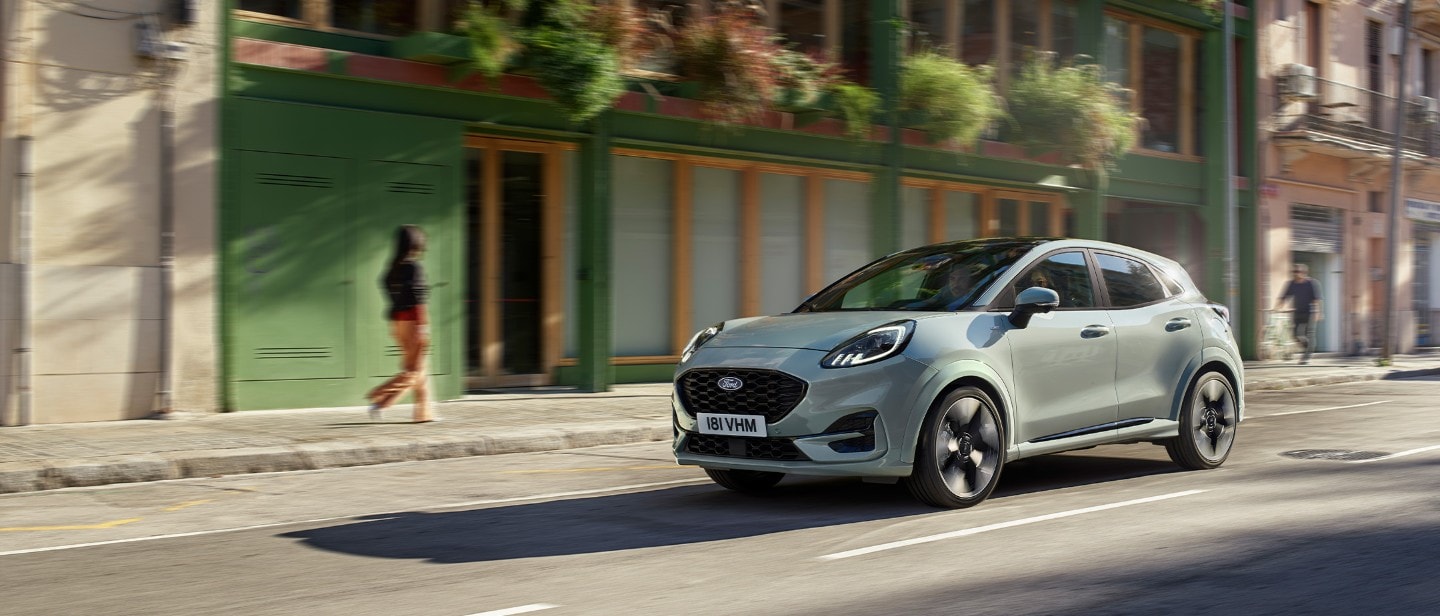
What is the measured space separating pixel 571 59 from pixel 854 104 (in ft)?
16.7

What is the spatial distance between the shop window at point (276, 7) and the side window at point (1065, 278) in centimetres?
861

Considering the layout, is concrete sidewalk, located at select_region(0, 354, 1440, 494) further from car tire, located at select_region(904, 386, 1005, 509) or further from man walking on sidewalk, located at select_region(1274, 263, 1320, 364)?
man walking on sidewalk, located at select_region(1274, 263, 1320, 364)

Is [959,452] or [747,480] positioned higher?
[959,452]

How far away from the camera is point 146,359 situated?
12594 millimetres

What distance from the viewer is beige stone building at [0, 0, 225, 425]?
11883mm

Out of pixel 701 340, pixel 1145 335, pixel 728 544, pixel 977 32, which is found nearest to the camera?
pixel 728 544

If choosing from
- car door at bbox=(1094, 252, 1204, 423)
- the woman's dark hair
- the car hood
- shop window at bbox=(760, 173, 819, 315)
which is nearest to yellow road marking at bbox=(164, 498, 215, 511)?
the car hood

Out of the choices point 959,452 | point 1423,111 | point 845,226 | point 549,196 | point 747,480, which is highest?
point 1423,111

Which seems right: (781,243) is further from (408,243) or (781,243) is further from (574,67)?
(408,243)

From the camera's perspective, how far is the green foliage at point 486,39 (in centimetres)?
1410

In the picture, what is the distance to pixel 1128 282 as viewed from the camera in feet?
30.0

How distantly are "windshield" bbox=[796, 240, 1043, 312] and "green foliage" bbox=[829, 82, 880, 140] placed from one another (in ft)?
30.4

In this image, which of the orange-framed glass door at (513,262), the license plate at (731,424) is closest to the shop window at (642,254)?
the orange-framed glass door at (513,262)

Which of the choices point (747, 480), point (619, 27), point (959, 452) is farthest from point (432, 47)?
point (959, 452)
